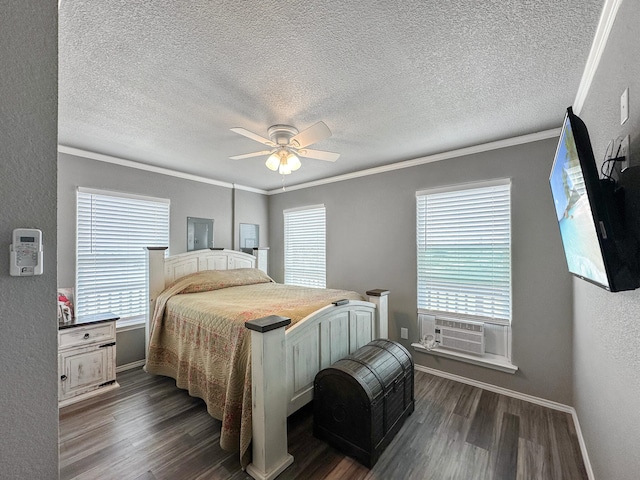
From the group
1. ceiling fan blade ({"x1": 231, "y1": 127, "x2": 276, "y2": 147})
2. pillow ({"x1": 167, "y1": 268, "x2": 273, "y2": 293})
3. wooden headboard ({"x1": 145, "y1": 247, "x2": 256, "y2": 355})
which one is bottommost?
pillow ({"x1": 167, "y1": 268, "x2": 273, "y2": 293})

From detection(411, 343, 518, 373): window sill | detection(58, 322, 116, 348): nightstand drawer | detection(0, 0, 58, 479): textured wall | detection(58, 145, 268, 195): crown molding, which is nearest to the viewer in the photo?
detection(0, 0, 58, 479): textured wall

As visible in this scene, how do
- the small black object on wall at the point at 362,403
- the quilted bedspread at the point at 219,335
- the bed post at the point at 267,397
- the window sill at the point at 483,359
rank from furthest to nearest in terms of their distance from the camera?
the window sill at the point at 483,359 < the quilted bedspread at the point at 219,335 < the small black object on wall at the point at 362,403 < the bed post at the point at 267,397

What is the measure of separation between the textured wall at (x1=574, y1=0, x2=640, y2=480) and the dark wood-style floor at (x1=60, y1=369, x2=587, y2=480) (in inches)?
14.4

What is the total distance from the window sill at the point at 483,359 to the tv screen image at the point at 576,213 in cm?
160

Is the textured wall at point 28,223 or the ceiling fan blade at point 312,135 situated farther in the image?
the ceiling fan blade at point 312,135

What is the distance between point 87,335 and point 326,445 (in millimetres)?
2509

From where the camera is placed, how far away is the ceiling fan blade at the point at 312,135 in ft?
6.62

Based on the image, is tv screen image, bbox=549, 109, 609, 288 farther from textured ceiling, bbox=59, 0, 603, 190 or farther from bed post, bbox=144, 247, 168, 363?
bed post, bbox=144, 247, 168, 363

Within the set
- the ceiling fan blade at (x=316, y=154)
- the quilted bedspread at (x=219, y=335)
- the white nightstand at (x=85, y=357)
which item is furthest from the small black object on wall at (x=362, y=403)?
the white nightstand at (x=85, y=357)

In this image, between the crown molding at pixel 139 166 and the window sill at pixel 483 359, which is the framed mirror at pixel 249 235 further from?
the window sill at pixel 483 359

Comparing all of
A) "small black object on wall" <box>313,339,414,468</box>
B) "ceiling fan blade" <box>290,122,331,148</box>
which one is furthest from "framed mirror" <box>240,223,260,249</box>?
"small black object on wall" <box>313,339,414,468</box>

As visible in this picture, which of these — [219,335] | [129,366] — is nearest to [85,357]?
[129,366]

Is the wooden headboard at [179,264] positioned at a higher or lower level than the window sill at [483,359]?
higher

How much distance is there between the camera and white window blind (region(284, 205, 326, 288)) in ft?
14.6
